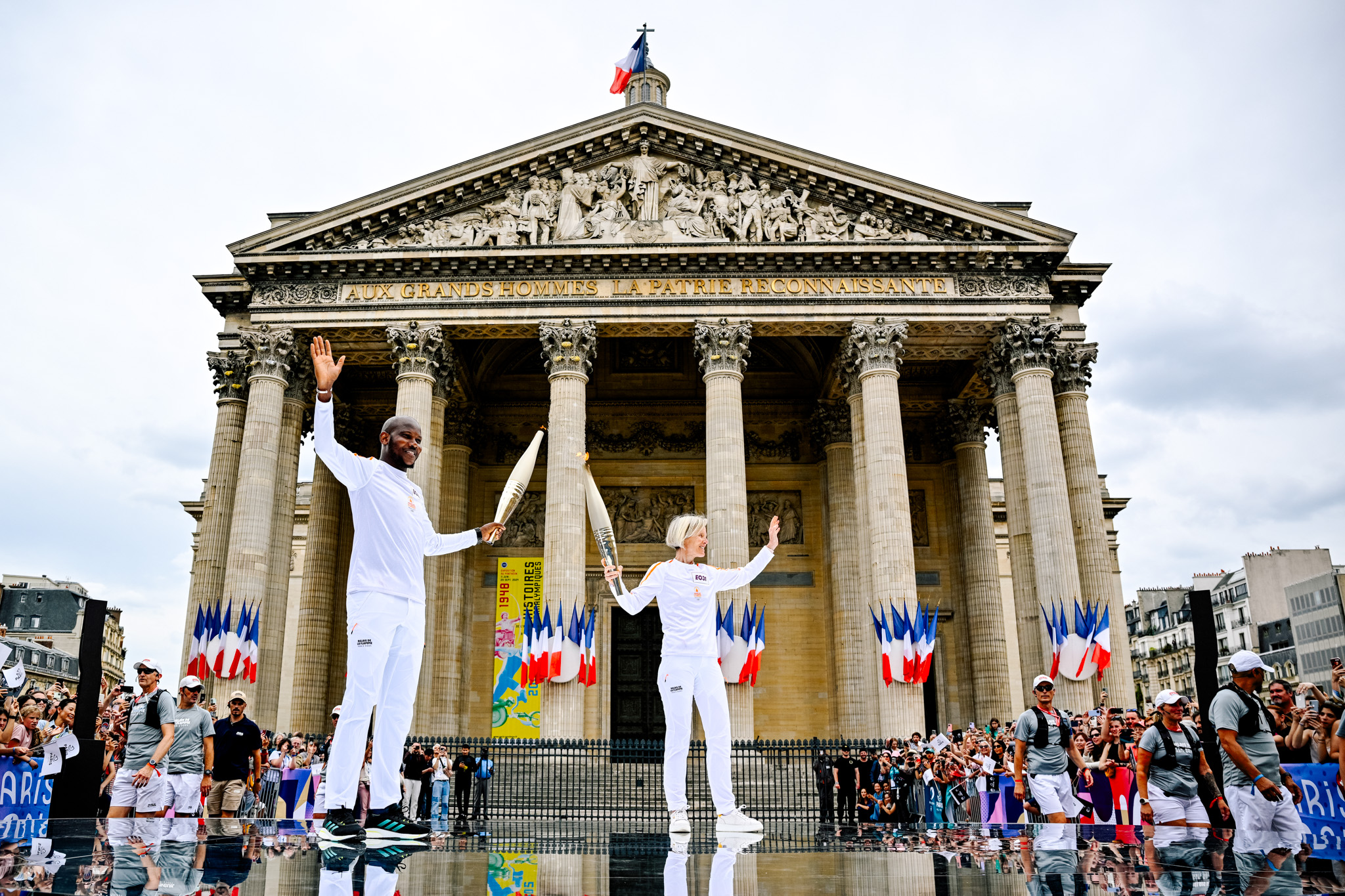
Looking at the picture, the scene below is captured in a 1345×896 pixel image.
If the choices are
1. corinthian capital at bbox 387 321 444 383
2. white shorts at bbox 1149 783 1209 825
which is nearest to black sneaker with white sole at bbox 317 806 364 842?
white shorts at bbox 1149 783 1209 825

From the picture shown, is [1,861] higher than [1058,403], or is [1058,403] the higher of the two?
[1058,403]

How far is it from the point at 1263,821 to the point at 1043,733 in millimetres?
2163

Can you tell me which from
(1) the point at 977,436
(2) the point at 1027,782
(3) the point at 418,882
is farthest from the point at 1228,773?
(1) the point at 977,436

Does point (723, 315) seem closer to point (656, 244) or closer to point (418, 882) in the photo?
point (656, 244)

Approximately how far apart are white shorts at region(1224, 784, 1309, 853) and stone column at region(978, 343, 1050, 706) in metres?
15.7

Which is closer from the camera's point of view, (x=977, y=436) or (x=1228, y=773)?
(x=1228, y=773)

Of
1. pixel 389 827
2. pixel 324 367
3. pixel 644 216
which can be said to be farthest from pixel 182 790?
pixel 644 216

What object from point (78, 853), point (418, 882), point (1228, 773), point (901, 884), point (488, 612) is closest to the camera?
point (418, 882)

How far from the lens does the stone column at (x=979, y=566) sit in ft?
86.8

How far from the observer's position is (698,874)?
515cm

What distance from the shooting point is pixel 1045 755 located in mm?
9000

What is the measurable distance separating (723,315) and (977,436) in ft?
31.3

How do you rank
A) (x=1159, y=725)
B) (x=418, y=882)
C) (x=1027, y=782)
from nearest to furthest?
(x=418, y=882) < (x=1159, y=725) < (x=1027, y=782)

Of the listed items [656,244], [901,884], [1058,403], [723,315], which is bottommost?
[901,884]
